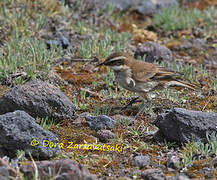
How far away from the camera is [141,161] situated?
596 cm

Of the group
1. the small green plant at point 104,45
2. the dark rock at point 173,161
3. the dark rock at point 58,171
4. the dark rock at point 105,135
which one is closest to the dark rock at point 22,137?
the dark rock at point 58,171

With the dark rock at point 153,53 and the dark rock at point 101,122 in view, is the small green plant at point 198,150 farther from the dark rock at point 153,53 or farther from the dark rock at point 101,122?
the dark rock at point 153,53

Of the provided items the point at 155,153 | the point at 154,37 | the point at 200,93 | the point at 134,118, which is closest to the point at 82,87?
→ the point at 134,118

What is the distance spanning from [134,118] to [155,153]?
1.34 meters

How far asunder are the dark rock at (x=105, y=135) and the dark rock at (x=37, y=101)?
867 mm

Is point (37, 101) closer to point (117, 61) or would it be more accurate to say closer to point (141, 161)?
point (117, 61)

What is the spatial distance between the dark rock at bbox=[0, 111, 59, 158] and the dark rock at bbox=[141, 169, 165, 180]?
1329 mm

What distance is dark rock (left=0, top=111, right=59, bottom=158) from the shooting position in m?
5.77

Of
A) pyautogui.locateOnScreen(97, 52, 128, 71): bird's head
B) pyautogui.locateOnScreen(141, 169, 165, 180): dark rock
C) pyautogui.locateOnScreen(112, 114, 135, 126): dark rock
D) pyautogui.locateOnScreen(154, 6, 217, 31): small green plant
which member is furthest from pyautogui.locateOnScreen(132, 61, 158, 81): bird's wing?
pyautogui.locateOnScreen(154, 6, 217, 31): small green plant

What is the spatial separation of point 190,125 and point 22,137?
2.49 metres

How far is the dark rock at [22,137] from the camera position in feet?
18.9

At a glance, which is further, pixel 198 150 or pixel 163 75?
pixel 163 75
